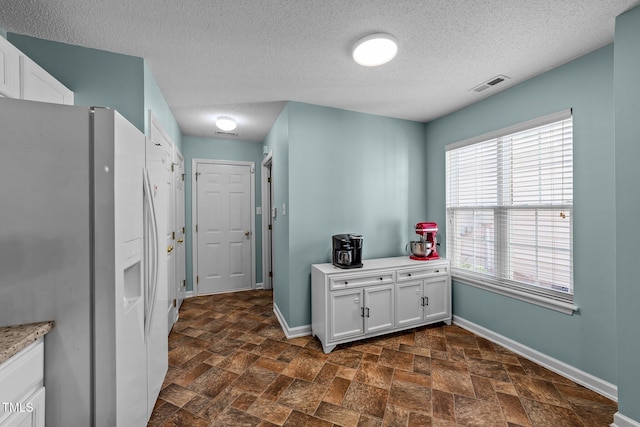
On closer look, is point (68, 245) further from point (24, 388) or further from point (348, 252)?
point (348, 252)

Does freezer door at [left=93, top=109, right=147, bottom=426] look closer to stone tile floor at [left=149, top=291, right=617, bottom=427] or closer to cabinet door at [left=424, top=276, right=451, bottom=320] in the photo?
stone tile floor at [left=149, top=291, right=617, bottom=427]

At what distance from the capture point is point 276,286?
3.43 metres

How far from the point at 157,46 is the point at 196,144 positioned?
2384 mm

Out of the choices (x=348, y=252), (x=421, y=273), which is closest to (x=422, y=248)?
(x=421, y=273)

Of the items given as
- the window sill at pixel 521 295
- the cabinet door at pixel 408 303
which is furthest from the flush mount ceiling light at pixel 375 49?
the window sill at pixel 521 295

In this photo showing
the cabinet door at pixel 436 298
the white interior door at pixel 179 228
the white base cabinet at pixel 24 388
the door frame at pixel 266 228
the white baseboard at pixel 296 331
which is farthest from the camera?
the door frame at pixel 266 228

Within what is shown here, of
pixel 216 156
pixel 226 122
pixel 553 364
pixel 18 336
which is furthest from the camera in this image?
pixel 216 156

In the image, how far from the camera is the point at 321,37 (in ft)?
5.92

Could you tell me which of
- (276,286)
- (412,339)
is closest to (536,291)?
(412,339)

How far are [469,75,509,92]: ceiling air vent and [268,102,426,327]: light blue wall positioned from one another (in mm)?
965

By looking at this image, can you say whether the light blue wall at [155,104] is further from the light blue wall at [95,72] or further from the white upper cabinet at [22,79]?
the white upper cabinet at [22,79]

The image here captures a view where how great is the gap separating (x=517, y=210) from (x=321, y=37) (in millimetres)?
2328

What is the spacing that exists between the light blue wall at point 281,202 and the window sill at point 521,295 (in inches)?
78.7

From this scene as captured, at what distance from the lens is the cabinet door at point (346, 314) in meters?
2.51
